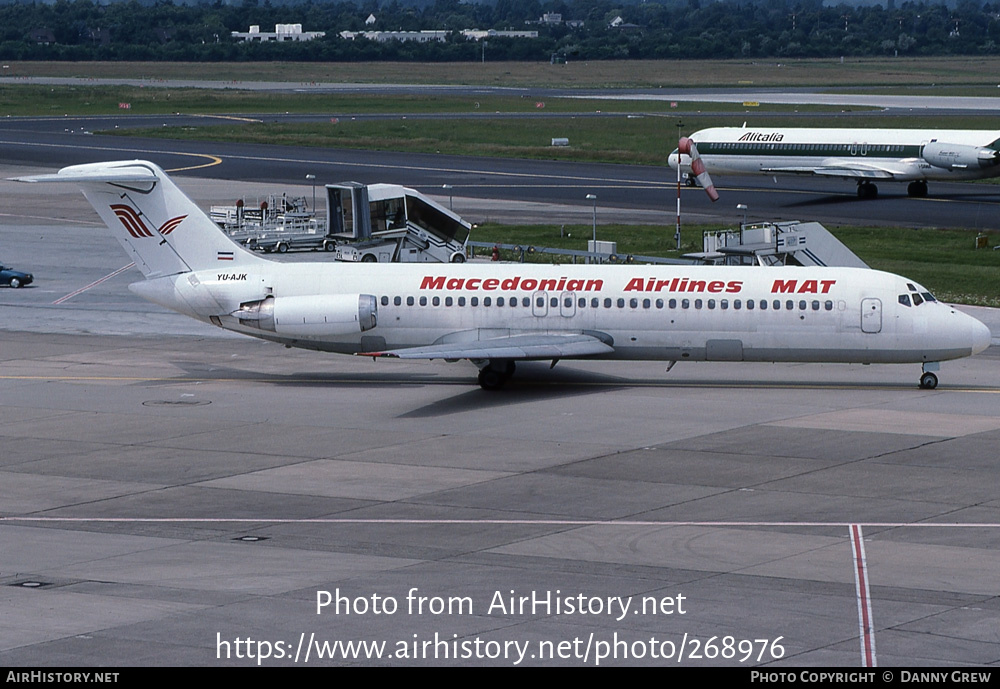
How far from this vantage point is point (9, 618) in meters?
21.8

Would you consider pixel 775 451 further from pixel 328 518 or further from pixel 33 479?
pixel 33 479

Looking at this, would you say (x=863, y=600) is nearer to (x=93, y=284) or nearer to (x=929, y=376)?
(x=929, y=376)

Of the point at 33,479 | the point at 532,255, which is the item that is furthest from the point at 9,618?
the point at 532,255

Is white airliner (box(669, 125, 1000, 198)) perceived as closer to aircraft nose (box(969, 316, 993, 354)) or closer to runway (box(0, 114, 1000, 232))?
runway (box(0, 114, 1000, 232))

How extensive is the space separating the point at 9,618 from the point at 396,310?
21.0m

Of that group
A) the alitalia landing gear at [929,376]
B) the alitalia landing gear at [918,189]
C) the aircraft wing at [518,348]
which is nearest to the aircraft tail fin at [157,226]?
the aircraft wing at [518,348]

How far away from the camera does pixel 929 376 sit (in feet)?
136

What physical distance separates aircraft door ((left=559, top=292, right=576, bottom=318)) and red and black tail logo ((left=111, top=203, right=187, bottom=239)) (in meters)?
11.4

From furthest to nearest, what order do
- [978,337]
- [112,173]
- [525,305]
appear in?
[112,173] → [525,305] → [978,337]

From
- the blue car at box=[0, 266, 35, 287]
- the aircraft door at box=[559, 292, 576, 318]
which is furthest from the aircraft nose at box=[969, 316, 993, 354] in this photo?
the blue car at box=[0, 266, 35, 287]

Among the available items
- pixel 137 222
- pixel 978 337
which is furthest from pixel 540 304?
pixel 978 337

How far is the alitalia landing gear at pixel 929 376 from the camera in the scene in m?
41.3

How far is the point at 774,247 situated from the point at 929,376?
48.8 ft

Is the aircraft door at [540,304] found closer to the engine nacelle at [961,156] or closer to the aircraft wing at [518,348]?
the aircraft wing at [518,348]
